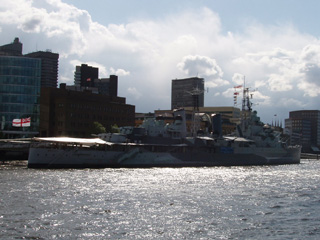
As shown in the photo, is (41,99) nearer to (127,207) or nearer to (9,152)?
(9,152)

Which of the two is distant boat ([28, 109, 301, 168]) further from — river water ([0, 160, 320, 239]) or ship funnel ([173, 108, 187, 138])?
river water ([0, 160, 320, 239])

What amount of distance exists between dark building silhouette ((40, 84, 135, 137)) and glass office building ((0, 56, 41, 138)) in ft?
9.39

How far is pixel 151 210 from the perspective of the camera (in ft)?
93.0

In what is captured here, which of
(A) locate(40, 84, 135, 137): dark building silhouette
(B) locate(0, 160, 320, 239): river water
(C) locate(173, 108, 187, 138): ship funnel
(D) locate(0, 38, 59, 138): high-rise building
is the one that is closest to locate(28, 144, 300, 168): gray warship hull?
(C) locate(173, 108, 187, 138): ship funnel

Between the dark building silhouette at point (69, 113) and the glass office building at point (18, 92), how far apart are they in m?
2.86

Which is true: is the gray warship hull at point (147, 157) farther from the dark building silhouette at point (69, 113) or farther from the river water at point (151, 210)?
the dark building silhouette at point (69, 113)

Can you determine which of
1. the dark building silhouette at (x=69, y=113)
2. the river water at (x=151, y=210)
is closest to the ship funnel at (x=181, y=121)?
the dark building silhouette at (x=69, y=113)

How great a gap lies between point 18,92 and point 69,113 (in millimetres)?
14228

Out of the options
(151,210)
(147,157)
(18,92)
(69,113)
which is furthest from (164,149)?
(18,92)

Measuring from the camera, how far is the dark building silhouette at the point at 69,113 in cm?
10625

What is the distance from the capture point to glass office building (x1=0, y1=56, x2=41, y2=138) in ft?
340

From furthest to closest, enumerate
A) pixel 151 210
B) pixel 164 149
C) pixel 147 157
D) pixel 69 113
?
pixel 69 113 → pixel 164 149 → pixel 147 157 → pixel 151 210

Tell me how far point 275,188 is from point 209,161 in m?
33.4

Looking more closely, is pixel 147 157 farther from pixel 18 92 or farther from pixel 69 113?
pixel 18 92
